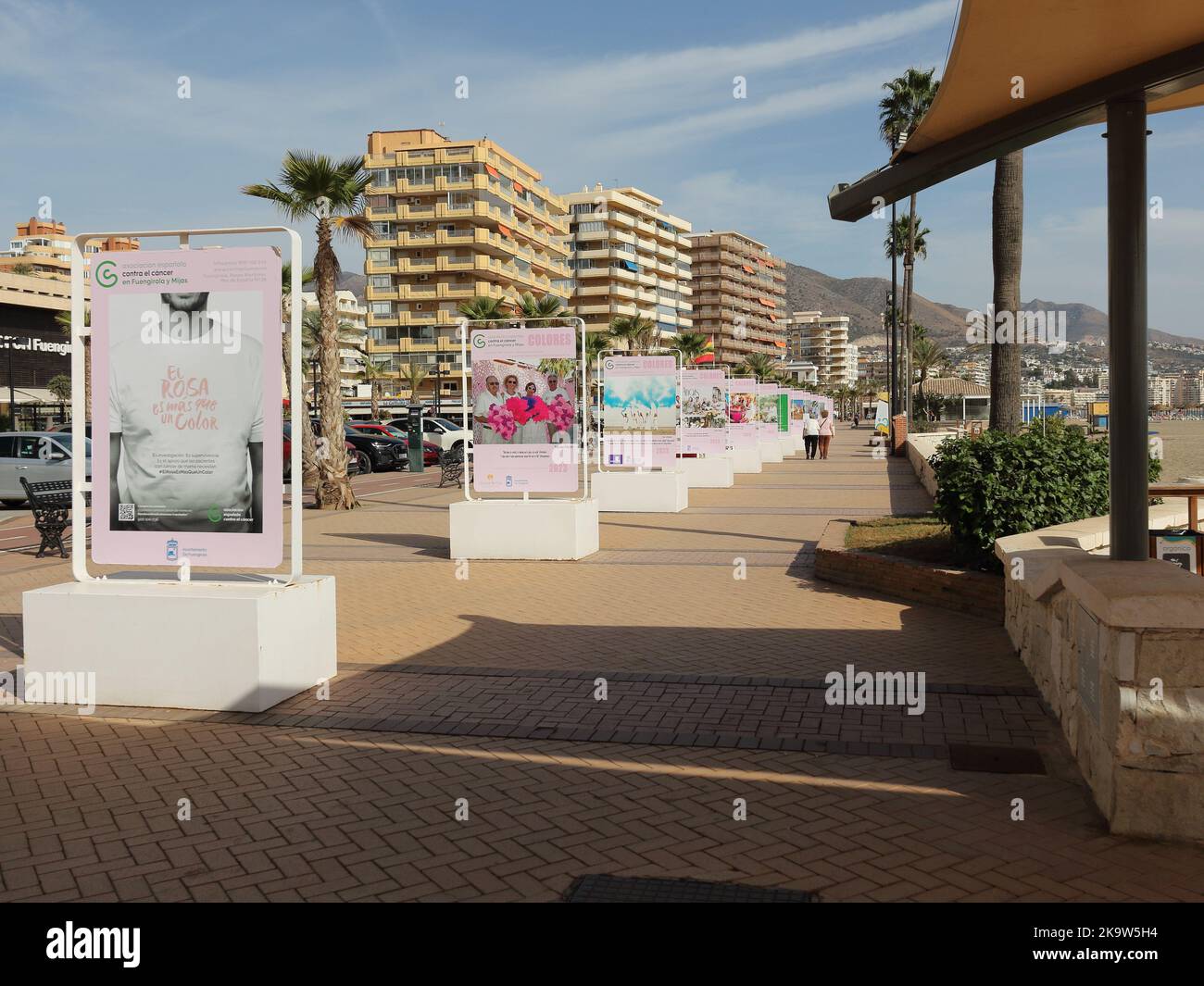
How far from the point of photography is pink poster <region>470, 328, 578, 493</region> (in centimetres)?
1268

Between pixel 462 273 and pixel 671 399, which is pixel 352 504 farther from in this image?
pixel 462 273

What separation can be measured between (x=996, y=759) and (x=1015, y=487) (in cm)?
398

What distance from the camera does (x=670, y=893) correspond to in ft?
12.6

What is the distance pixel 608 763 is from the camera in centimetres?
536

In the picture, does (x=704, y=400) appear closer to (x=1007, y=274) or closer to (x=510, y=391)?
(x=1007, y=274)

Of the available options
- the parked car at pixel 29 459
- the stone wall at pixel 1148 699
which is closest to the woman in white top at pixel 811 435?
the parked car at pixel 29 459

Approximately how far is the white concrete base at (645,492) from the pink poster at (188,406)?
39.9ft

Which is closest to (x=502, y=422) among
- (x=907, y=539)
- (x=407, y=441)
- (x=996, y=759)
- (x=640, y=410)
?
(x=907, y=539)

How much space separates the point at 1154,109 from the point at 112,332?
611 centimetres

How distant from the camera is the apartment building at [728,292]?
148625 millimetres

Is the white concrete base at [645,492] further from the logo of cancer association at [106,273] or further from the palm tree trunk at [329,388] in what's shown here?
the logo of cancer association at [106,273]

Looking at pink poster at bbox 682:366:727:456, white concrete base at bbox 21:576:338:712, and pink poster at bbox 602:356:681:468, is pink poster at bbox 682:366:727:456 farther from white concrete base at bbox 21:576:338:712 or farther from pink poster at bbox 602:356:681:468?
white concrete base at bbox 21:576:338:712
